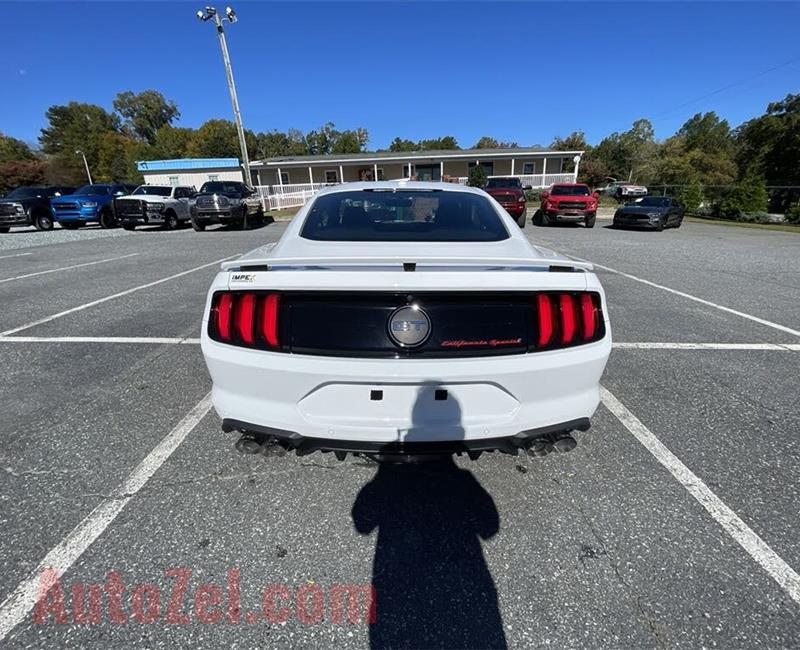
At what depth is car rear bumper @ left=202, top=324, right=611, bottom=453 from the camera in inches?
69.6

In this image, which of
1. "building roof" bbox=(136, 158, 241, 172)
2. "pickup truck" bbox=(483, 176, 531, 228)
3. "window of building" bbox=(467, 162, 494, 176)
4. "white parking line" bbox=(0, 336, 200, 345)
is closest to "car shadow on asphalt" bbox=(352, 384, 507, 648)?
"white parking line" bbox=(0, 336, 200, 345)

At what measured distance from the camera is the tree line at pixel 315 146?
40156mm

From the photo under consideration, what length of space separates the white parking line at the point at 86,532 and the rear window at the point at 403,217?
1612mm

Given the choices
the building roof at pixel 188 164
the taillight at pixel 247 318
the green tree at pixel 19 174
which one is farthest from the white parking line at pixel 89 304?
the green tree at pixel 19 174

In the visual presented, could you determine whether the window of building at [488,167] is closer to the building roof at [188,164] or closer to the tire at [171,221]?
the building roof at [188,164]

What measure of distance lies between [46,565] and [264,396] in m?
1.16

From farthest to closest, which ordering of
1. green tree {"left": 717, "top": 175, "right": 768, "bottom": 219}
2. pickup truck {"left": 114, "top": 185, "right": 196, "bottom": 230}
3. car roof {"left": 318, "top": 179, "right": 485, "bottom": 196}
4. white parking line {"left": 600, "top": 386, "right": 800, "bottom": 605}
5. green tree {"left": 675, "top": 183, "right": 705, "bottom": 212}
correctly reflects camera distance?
green tree {"left": 675, "top": 183, "right": 705, "bottom": 212} < green tree {"left": 717, "top": 175, "right": 768, "bottom": 219} < pickup truck {"left": 114, "top": 185, "right": 196, "bottom": 230} < car roof {"left": 318, "top": 179, "right": 485, "bottom": 196} < white parking line {"left": 600, "top": 386, "right": 800, "bottom": 605}

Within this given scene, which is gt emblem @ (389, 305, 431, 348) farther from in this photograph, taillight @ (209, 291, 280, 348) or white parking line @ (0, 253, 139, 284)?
white parking line @ (0, 253, 139, 284)

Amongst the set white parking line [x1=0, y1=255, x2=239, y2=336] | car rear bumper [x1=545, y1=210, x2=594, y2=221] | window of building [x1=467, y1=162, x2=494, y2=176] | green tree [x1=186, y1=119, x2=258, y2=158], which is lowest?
white parking line [x1=0, y1=255, x2=239, y2=336]

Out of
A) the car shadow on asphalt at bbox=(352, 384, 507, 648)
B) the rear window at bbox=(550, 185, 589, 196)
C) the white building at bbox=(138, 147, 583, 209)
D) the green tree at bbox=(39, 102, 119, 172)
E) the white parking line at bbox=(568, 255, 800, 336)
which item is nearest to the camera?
the car shadow on asphalt at bbox=(352, 384, 507, 648)

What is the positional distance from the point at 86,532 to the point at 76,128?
11175 centimetres

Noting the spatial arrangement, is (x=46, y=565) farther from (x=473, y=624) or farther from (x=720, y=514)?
(x=720, y=514)

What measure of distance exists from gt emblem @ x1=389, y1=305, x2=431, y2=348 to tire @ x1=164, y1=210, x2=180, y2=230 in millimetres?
18803

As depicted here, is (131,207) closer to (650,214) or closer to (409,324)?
(409,324)
